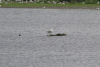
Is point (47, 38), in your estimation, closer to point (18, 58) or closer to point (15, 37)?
point (15, 37)

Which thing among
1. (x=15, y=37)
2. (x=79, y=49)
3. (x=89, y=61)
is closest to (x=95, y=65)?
(x=89, y=61)

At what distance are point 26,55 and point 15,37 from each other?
6.84 metres

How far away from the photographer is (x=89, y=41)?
20.9 m

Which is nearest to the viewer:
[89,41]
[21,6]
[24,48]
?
[24,48]

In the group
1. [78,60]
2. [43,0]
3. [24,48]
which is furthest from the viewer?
[43,0]

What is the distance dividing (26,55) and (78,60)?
122 inches

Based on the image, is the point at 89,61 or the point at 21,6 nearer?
the point at 89,61

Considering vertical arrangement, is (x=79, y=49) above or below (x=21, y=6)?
above

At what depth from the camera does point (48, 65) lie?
13484 mm

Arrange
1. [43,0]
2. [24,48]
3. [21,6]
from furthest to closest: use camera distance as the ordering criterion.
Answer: [43,0], [21,6], [24,48]

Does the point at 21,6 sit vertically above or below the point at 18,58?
below

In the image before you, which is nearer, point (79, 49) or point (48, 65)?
point (48, 65)

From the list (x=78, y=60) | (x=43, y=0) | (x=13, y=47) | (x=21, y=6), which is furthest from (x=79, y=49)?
(x=43, y=0)

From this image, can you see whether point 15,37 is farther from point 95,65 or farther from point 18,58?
point 95,65
